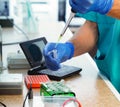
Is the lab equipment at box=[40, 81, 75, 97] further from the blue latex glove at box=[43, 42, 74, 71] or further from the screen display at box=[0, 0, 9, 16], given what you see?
the screen display at box=[0, 0, 9, 16]

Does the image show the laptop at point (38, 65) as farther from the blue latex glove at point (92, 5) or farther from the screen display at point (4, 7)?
the screen display at point (4, 7)

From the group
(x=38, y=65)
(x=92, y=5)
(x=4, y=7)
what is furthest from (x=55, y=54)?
(x=4, y=7)

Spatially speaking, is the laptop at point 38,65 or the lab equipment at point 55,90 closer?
the lab equipment at point 55,90

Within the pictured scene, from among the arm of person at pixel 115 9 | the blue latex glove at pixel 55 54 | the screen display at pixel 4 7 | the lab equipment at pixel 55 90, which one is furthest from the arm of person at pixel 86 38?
the screen display at pixel 4 7

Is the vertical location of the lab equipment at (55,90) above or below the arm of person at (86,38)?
above

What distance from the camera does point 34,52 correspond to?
4.29 ft

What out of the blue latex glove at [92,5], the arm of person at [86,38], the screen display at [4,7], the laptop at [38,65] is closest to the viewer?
the blue latex glove at [92,5]

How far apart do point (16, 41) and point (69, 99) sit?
933mm

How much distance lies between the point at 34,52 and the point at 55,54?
0.36 ft

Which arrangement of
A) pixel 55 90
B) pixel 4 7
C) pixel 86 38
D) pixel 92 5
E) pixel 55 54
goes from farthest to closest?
1. pixel 4 7
2. pixel 86 38
3. pixel 55 54
4. pixel 92 5
5. pixel 55 90

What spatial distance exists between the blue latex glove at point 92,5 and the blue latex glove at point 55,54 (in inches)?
7.9

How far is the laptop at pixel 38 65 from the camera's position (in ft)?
4.05

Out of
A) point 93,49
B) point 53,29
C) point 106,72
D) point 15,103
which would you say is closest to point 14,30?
point 53,29

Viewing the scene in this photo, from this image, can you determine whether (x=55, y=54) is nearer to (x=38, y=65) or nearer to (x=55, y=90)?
(x=38, y=65)
